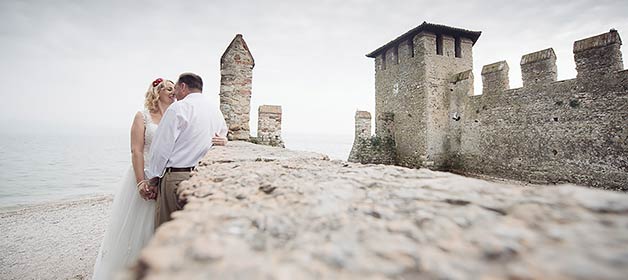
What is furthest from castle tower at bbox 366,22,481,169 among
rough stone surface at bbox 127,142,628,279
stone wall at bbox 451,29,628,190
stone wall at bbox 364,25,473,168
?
rough stone surface at bbox 127,142,628,279

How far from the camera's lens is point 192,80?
112 inches

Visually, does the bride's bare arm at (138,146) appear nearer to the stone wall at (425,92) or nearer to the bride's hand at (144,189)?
the bride's hand at (144,189)

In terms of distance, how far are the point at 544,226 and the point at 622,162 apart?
35.5ft

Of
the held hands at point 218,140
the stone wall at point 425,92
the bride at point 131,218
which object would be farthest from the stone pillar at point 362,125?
the bride at point 131,218

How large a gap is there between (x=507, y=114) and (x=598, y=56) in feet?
10.1

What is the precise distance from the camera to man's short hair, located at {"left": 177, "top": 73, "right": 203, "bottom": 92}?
112 inches

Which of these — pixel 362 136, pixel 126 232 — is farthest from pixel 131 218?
pixel 362 136

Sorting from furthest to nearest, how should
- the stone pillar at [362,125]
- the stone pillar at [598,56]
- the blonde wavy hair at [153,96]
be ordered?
→ the stone pillar at [362,125] → the stone pillar at [598,56] → the blonde wavy hair at [153,96]

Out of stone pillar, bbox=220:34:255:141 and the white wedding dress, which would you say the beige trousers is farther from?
stone pillar, bbox=220:34:255:141

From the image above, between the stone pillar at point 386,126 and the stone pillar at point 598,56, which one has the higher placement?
the stone pillar at point 598,56

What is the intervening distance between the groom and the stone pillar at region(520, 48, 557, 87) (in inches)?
442

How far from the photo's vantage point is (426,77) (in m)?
11.9

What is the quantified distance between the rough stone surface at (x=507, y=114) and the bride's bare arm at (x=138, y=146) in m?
11.1

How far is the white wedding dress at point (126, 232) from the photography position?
2.61 metres
